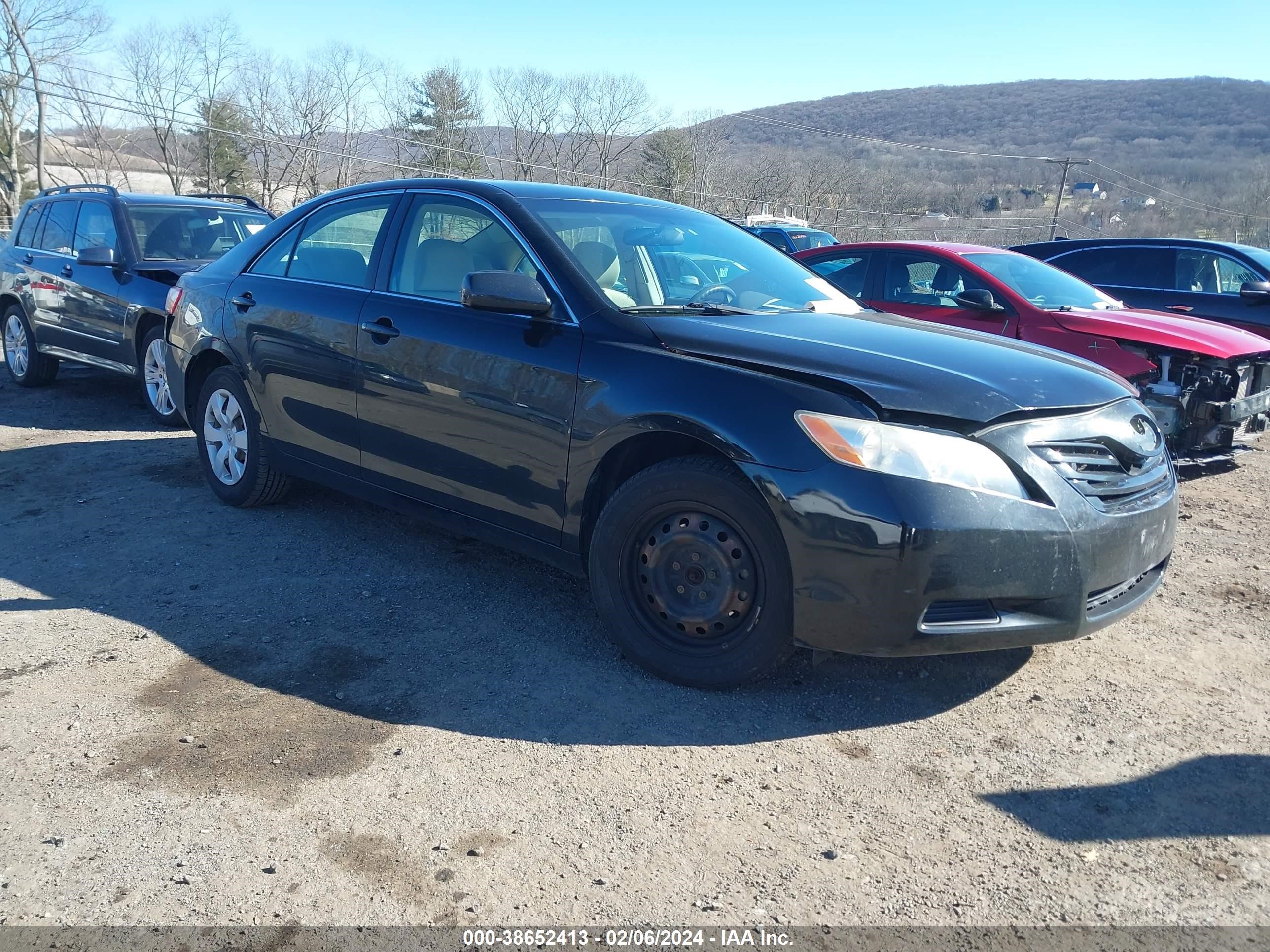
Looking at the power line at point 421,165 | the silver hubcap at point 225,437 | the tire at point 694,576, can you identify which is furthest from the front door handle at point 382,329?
the power line at point 421,165

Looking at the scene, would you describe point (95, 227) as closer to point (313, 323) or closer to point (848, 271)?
point (313, 323)

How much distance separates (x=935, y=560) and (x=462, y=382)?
2012 millimetres

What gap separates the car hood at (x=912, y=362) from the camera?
10.1ft

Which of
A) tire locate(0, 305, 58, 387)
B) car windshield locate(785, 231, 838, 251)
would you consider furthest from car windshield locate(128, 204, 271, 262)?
car windshield locate(785, 231, 838, 251)

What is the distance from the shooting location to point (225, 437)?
5.39 m

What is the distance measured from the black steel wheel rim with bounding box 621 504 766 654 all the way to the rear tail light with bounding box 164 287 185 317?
358cm

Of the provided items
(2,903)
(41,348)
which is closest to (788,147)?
(41,348)

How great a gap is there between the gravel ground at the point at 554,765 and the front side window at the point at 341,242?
56.2 inches

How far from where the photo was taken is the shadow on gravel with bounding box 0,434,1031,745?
3289mm

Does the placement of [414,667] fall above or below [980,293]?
below

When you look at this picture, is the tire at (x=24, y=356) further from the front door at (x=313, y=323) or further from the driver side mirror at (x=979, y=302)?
the driver side mirror at (x=979, y=302)

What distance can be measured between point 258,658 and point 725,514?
187cm

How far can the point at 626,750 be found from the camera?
305cm

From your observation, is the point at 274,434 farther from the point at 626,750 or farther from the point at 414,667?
the point at 626,750
